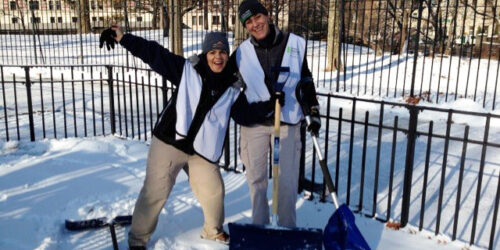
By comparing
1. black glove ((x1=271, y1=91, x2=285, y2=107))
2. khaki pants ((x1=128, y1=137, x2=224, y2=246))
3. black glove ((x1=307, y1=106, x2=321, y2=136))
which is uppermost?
black glove ((x1=271, y1=91, x2=285, y2=107))

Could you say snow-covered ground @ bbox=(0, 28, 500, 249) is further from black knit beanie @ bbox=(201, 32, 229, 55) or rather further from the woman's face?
black knit beanie @ bbox=(201, 32, 229, 55)

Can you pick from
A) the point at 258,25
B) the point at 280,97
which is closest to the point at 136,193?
the point at 280,97

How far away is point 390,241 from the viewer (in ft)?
12.3

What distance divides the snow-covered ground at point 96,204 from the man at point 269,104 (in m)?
0.65

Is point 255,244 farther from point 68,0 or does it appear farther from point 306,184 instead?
point 68,0

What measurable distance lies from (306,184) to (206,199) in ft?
5.30

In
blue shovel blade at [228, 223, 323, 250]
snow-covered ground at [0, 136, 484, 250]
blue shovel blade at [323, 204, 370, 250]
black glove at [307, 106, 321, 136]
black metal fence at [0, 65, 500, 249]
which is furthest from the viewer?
black metal fence at [0, 65, 500, 249]

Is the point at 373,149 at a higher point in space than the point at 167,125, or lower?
lower

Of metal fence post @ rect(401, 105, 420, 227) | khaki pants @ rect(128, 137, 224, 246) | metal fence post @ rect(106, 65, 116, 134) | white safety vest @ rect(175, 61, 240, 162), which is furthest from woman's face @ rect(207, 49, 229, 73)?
metal fence post @ rect(106, 65, 116, 134)

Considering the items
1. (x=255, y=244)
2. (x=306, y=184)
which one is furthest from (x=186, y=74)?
(x=306, y=184)

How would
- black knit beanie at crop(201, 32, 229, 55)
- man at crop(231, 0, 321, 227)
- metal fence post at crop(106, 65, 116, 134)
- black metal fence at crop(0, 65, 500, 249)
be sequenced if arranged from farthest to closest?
metal fence post at crop(106, 65, 116, 134) → black metal fence at crop(0, 65, 500, 249) → man at crop(231, 0, 321, 227) → black knit beanie at crop(201, 32, 229, 55)

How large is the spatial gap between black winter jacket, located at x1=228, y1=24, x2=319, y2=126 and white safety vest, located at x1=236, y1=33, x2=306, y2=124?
0.03 meters

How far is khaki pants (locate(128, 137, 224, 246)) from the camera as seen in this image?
3357 mm

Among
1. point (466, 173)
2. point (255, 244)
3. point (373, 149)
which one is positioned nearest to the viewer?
point (255, 244)
